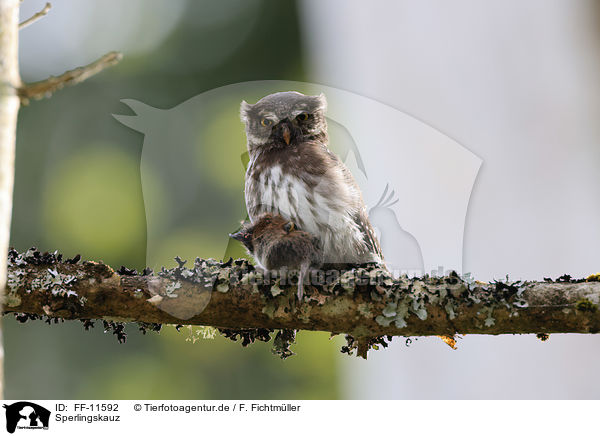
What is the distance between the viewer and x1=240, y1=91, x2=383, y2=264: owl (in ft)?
7.45

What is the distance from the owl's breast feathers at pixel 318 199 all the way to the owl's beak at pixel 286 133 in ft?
0.16

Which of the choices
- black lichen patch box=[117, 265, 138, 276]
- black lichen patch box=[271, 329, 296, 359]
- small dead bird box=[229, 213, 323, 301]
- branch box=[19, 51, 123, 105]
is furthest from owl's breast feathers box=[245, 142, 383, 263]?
branch box=[19, 51, 123, 105]

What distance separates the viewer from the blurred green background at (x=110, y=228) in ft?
14.0

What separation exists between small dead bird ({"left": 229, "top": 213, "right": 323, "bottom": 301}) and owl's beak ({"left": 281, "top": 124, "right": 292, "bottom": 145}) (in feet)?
1.53

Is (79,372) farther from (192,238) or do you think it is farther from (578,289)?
(578,289)

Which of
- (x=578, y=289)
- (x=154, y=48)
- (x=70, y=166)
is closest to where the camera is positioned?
(x=578, y=289)

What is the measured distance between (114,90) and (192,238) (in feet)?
5.76

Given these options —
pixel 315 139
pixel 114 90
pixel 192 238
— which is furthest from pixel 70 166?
pixel 315 139

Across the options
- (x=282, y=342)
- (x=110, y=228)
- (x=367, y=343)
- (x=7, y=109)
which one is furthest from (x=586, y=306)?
(x=110, y=228)

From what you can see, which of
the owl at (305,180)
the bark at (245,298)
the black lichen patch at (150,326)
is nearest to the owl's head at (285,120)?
the owl at (305,180)

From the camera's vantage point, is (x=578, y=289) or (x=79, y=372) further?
→ (x=79, y=372)

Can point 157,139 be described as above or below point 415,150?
above

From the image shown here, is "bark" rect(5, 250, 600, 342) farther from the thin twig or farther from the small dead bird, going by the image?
the thin twig

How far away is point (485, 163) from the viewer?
2.62 m
